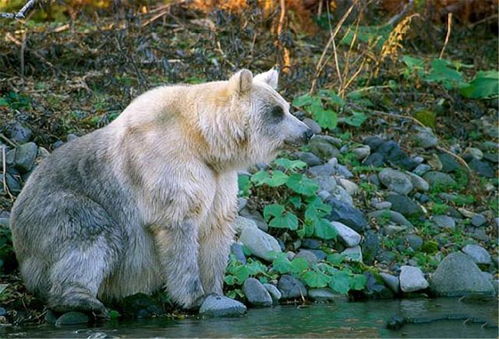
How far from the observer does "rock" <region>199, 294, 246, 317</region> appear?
7777mm

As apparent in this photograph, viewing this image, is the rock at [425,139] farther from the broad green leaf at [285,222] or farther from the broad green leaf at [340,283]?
the broad green leaf at [340,283]

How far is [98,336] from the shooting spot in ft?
21.7

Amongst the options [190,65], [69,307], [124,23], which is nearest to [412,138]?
[190,65]

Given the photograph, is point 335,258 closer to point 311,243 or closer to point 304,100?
point 311,243

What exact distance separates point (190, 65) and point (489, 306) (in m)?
5.79

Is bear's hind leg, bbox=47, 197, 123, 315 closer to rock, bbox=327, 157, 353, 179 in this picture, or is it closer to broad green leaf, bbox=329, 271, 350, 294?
broad green leaf, bbox=329, 271, 350, 294

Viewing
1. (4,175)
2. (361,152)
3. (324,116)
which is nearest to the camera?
(4,175)

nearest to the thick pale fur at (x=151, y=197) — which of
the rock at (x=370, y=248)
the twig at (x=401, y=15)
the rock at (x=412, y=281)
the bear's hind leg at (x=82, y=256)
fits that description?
the bear's hind leg at (x=82, y=256)

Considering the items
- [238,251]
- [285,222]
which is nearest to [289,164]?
[285,222]

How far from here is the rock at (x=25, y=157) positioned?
31.1 feet

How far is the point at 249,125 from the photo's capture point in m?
8.02

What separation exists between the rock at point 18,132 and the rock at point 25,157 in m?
0.37

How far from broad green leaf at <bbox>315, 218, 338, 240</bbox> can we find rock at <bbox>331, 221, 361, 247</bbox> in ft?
0.29

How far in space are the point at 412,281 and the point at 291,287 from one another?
120 cm
